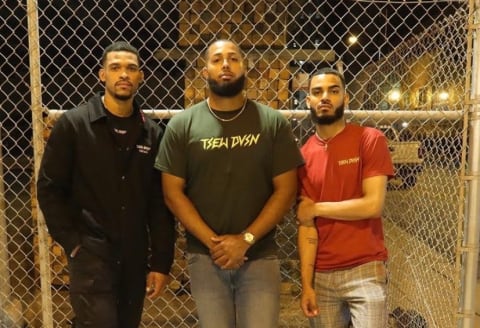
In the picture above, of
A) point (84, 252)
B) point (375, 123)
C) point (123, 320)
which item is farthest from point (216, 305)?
point (375, 123)

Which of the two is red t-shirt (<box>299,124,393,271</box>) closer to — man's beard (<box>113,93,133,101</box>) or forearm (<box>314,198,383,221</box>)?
Result: forearm (<box>314,198,383,221</box>)

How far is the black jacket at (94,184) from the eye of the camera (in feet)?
8.52

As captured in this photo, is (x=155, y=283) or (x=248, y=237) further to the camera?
(x=155, y=283)

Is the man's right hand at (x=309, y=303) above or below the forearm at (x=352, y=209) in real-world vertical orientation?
below

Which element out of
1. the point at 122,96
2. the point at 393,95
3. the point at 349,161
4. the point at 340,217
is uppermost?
the point at 393,95

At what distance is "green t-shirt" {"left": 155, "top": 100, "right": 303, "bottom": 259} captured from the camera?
262cm

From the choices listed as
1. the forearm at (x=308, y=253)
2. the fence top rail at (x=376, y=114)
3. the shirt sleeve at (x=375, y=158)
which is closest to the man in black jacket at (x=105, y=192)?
the fence top rail at (x=376, y=114)

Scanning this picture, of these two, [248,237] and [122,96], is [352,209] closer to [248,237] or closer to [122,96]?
Answer: [248,237]

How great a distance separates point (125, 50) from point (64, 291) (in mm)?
3200

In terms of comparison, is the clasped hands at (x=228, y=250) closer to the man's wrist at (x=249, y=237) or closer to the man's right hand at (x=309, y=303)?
the man's wrist at (x=249, y=237)

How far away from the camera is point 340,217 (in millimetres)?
2670

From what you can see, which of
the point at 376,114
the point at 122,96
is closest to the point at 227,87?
the point at 122,96

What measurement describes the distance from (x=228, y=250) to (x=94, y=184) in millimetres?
763

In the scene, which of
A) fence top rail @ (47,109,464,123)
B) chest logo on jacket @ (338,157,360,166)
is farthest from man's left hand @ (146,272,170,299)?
chest logo on jacket @ (338,157,360,166)
